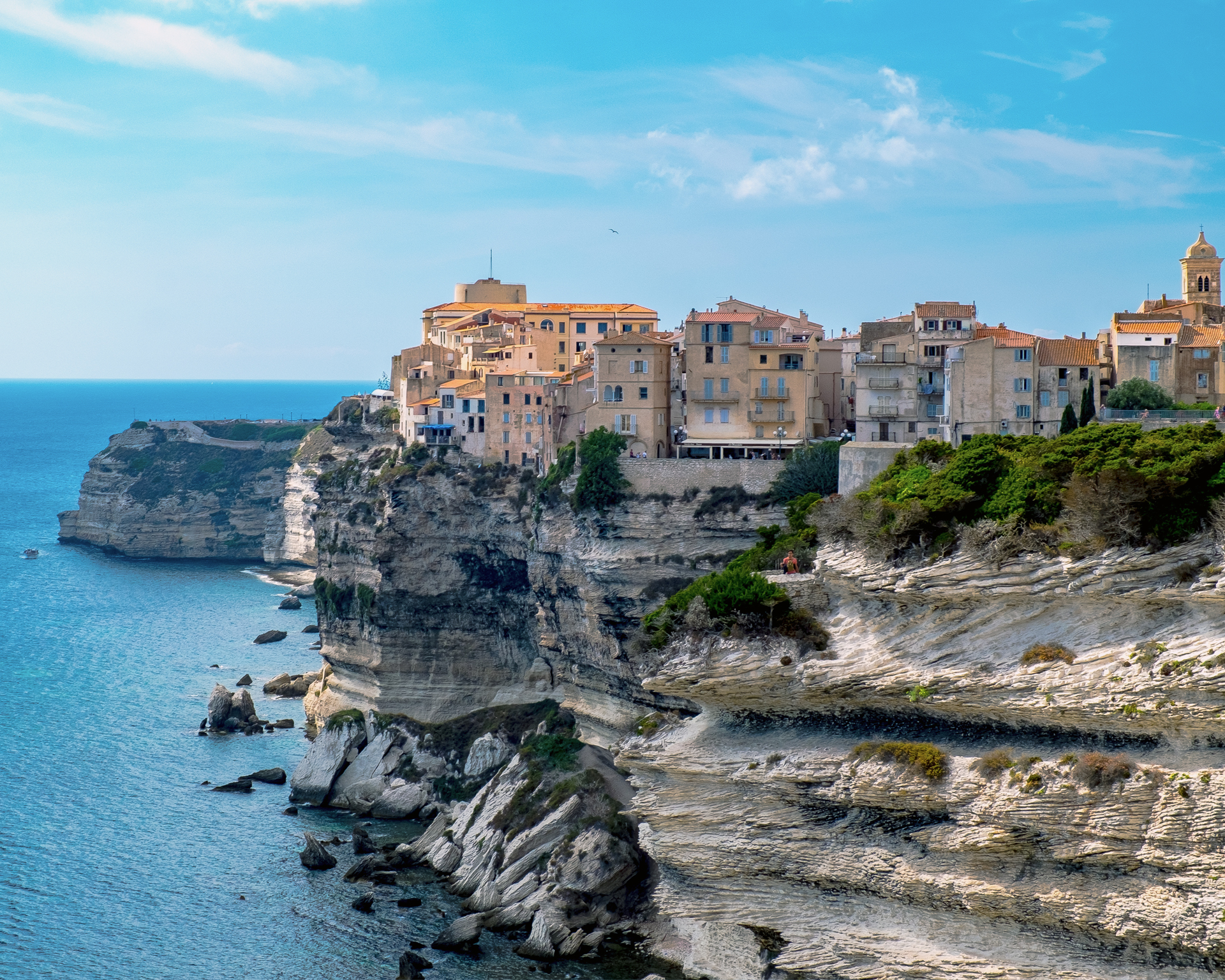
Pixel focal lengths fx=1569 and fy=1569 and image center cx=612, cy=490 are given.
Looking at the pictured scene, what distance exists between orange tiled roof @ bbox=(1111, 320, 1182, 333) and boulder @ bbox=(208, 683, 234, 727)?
40.4m

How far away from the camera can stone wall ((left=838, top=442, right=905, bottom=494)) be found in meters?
50.8

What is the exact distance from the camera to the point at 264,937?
46656 millimetres

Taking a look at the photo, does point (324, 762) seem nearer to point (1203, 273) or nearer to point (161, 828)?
point (161, 828)

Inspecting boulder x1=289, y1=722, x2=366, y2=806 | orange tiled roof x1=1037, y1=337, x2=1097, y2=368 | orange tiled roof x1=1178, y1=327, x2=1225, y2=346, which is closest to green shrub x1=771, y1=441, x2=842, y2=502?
orange tiled roof x1=1037, y1=337, x2=1097, y2=368

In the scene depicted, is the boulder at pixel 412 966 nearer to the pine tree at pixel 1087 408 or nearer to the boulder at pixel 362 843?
the boulder at pixel 362 843

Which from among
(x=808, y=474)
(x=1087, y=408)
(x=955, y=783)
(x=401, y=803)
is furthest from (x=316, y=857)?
(x=1087, y=408)

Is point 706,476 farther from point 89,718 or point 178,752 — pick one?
point 89,718

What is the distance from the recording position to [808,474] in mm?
53844

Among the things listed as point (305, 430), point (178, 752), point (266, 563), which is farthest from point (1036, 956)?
point (305, 430)

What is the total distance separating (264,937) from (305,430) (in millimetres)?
90409

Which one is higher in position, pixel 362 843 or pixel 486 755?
pixel 486 755

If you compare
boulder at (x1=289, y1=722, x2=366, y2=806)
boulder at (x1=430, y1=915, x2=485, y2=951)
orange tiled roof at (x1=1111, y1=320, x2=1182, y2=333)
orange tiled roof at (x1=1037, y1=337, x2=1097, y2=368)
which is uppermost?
orange tiled roof at (x1=1111, y1=320, x2=1182, y2=333)

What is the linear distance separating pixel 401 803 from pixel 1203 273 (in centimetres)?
3910

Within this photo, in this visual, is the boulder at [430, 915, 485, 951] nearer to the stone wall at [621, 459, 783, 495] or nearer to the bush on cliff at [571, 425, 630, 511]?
the bush on cliff at [571, 425, 630, 511]
